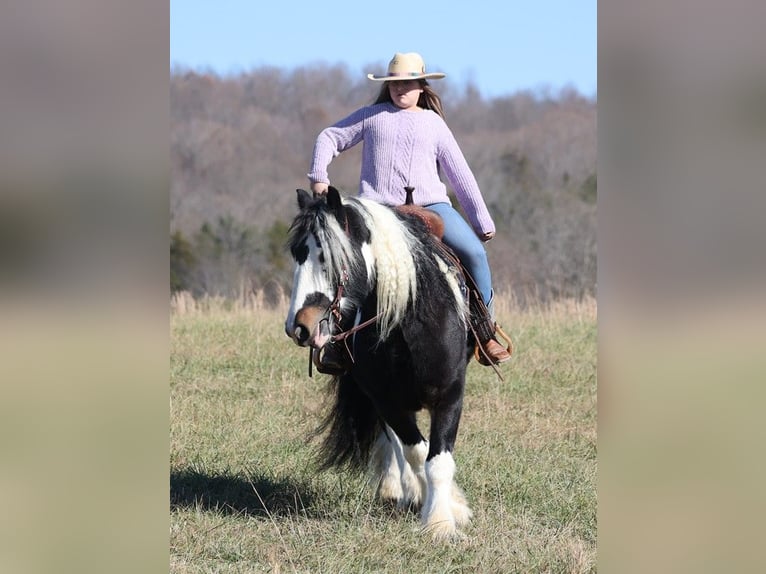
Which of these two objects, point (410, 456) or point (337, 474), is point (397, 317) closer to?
point (410, 456)

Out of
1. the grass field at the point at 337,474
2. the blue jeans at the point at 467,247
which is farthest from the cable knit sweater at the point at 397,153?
the grass field at the point at 337,474

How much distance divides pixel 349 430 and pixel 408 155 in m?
1.59

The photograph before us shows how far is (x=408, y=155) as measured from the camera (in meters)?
5.21

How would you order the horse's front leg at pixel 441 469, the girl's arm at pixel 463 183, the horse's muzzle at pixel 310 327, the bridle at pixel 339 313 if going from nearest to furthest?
1. the horse's muzzle at pixel 310 327
2. the bridle at pixel 339 313
3. the horse's front leg at pixel 441 469
4. the girl's arm at pixel 463 183

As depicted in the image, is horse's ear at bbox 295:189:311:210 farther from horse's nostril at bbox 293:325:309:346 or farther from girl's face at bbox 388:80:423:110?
girl's face at bbox 388:80:423:110

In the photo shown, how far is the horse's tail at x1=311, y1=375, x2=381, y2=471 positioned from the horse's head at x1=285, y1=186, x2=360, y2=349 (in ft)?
4.55

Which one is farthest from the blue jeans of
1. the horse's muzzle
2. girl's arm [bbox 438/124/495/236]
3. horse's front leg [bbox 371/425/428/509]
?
the horse's muzzle

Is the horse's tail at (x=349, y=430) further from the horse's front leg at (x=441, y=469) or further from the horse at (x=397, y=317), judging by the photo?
the horse's front leg at (x=441, y=469)

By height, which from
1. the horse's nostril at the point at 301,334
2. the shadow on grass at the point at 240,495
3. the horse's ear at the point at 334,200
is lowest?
the shadow on grass at the point at 240,495

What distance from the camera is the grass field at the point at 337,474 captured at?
15.0 ft
